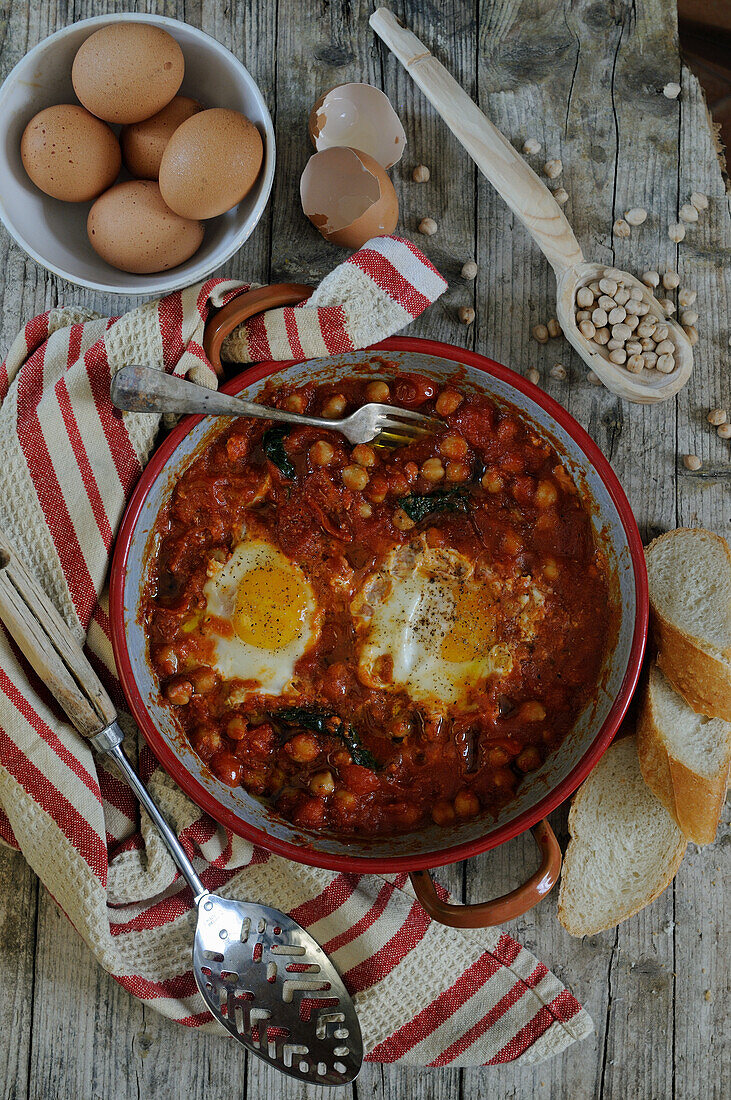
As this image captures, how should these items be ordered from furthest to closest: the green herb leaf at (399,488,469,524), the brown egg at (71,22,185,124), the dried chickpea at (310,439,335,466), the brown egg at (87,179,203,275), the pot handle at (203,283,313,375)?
the green herb leaf at (399,488,469,524), the dried chickpea at (310,439,335,466), the pot handle at (203,283,313,375), the brown egg at (87,179,203,275), the brown egg at (71,22,185,124)

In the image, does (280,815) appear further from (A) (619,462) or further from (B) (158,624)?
(A) (619,462)

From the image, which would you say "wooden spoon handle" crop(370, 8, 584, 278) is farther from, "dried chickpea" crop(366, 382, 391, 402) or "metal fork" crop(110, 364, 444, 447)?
"metal fork" crop(110, 364, 444, 447)

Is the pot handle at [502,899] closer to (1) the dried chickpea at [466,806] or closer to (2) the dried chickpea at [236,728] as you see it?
(1) the dried chickpea at [466,806]

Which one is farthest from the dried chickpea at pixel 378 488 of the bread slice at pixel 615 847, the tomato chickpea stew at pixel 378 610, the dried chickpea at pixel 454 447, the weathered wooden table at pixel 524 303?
the bread slice at pixel 615 847

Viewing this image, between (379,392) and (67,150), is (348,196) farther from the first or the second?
(67,150)

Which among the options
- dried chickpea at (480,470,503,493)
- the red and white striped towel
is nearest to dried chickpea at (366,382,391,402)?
the red and white striped towel

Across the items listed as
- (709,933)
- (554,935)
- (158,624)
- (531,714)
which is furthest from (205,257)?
(709,933)

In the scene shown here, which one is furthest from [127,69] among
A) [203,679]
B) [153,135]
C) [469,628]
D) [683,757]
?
[683,757]
